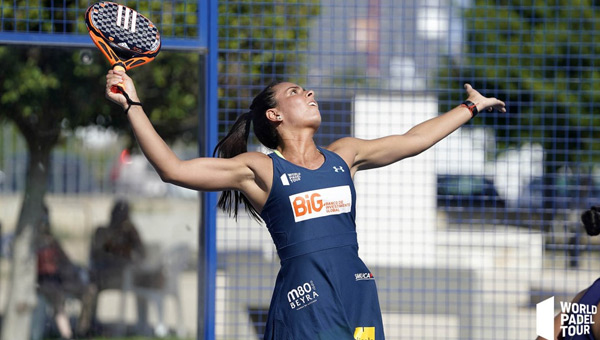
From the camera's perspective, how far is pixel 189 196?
21.2ft

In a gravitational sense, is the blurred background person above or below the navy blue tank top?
below

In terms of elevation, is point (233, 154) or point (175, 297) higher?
point (233, 154)

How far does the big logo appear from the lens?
11.2 ft

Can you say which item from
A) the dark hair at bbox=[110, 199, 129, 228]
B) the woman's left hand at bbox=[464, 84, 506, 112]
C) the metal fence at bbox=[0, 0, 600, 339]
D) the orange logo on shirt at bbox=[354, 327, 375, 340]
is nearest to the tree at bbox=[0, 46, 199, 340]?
the metal fence at bbox=[0, 0, 600, 339]

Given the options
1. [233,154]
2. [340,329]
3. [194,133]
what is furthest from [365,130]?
[340,329]

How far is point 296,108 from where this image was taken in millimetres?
3645

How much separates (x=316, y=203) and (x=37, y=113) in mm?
3687

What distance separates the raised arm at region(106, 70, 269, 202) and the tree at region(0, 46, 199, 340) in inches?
121

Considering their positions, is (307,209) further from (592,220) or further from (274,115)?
(592,220)

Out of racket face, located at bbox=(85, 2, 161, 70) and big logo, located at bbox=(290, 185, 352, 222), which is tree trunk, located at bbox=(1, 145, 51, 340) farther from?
big logo, located at bbox=(290, 185, 352, 222)

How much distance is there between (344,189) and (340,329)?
617 millimetres

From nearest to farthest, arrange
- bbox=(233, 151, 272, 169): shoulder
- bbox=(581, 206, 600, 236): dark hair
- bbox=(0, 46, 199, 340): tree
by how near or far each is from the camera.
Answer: bbox=(233, 151, 272, 169): shoulder → bbox=(581, 206, 600, 236): dark hair → bbox=(0, 46, 199, 340): tree

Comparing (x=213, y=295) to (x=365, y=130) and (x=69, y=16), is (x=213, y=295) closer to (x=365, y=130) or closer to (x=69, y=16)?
(x=365, y=130)

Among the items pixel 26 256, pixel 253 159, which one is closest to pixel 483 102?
pixel 253 159
